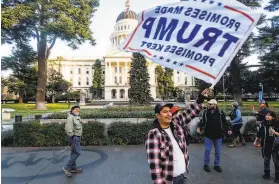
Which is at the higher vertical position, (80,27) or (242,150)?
(80,27)

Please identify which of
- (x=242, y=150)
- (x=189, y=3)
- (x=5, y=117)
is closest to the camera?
(x=189, y=3)

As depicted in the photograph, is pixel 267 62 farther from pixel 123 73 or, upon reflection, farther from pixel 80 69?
pixel 80 69

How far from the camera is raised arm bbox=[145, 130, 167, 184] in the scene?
282 centimetres

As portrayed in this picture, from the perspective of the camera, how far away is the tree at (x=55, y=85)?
6162cm

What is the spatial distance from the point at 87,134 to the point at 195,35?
785 centimetres

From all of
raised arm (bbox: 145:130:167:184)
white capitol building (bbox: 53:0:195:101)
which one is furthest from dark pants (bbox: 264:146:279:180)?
white capitol building (bbox: 53:0:195:101)

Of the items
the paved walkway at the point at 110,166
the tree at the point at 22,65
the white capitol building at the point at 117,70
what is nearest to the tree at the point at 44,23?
the tree at the point at 22,65

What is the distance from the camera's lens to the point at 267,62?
34.9 metres

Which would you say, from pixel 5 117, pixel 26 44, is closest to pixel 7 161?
pixel 5 117

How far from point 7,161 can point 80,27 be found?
23.5m

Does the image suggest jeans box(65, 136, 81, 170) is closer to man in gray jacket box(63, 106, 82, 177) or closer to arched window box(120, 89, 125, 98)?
man in gray jacket box(63, 106, 82, 177)

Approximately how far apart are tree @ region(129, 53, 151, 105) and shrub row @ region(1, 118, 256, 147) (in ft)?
65.6

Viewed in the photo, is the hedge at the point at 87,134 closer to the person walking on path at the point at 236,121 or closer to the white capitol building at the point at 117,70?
the person walking on path at the point at 236,121

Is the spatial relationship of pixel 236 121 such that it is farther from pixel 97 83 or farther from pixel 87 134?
pixel 97 83
